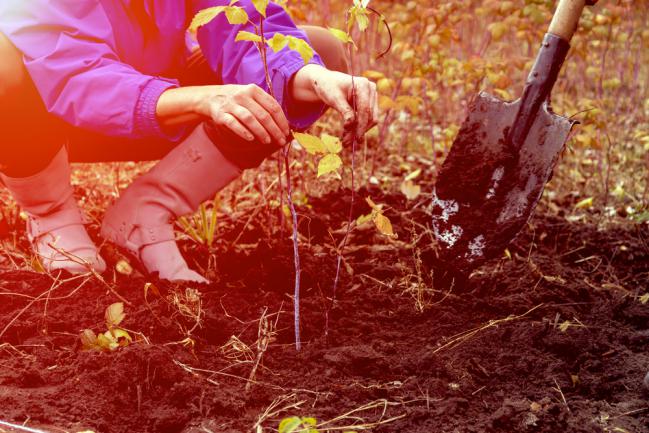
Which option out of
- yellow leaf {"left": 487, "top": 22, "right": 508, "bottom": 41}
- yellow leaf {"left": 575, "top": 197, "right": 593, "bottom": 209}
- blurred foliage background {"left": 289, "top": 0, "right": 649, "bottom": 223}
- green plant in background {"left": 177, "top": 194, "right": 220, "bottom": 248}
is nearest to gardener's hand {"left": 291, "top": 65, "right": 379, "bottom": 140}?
green plant in background {"left": 177, "top": 194, "right": 220, "bottom": 248}

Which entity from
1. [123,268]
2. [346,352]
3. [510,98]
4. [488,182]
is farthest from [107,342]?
[510,98]

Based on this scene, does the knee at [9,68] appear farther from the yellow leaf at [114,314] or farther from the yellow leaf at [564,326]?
the yellow leaf at [564,326]

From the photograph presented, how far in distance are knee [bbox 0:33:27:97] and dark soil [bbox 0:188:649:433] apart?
58cm

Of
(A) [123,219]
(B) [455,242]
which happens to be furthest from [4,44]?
(B) [455,242]

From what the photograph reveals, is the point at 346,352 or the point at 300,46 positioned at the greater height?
the point at 300,46

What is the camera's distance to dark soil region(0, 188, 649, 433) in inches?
60.7

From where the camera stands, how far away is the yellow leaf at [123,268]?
2.19 metres

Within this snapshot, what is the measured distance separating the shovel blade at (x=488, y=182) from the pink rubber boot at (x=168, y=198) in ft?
2.28

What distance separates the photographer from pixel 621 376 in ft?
5.61

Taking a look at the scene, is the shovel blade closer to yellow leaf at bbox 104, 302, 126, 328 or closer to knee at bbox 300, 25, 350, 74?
knee at bbox 300, 25, 350, 74

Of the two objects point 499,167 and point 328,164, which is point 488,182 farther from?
point 328,164

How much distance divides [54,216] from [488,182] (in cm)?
139

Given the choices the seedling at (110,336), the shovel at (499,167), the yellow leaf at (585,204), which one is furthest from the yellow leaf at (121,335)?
the yellow leaf at (585,204)

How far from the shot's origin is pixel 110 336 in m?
1.77
